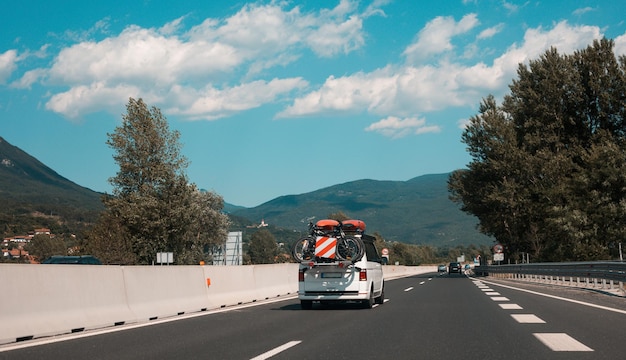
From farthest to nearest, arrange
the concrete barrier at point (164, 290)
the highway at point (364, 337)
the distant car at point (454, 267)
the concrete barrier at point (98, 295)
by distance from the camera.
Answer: the distant car at point (454, 267), the concrete barrier at point (164, 290), the concrete barrier at point (98, 295), the highway at point (364, 337)

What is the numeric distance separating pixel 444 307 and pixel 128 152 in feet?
177

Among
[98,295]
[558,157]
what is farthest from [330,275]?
[558,157]

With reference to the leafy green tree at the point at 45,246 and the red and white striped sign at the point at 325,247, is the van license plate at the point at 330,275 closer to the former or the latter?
the red and white striped sign at the point at 325,247

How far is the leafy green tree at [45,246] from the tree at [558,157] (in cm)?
8700

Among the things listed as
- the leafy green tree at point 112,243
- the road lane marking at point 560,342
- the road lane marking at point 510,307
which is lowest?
the road lane marking at point 510,307

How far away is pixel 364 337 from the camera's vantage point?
398 inches

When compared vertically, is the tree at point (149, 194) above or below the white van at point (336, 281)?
above

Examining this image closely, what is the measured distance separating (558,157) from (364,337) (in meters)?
41.8

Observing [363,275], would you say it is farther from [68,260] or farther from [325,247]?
[68,260]

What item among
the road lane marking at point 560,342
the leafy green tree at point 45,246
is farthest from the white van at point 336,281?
the leafy green tree at point 45,246

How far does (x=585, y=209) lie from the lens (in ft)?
150

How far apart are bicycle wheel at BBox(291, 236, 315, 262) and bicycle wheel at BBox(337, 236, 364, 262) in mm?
687

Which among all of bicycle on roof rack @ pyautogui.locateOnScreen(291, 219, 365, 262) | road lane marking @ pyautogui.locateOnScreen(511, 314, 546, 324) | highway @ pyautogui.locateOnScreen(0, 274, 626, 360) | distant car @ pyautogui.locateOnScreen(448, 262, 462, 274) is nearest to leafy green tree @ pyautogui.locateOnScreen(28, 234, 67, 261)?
distant car @ pyautogui.locateOnScreen(448, 262, 462, 274)

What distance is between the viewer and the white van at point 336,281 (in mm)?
16375
